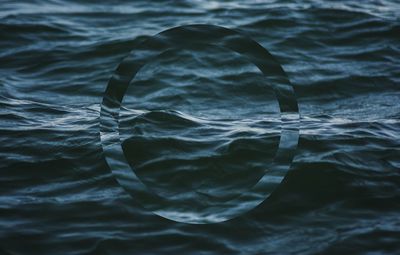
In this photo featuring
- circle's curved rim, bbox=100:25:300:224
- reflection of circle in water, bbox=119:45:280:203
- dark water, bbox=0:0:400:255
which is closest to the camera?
dark water, bbox=0:0:400:255

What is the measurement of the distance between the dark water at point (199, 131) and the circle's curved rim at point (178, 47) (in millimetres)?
100

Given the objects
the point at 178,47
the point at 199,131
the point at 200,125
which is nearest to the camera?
the point at 199,131

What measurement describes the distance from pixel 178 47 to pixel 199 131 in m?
1.18

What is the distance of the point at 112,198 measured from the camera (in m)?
4.50

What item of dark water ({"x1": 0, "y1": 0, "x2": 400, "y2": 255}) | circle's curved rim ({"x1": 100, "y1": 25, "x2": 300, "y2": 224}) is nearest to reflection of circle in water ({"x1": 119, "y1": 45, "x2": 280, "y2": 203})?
dark water ({"x1": 0, "y1": 0, "x2": 400, "y2": 255})

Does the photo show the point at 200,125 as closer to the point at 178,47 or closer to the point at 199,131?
the point at 199,131

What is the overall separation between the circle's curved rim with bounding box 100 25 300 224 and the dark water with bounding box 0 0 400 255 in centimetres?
10

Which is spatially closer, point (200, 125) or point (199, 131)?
point (199, 131)

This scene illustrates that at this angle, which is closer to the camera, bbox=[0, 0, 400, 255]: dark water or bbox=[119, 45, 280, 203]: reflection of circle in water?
bbox=[0, 0, 400, 255]: dark water

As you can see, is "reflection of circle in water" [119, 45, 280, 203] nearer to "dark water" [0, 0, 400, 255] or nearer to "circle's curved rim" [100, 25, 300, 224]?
"dark water" [0, 0, 400, 255]

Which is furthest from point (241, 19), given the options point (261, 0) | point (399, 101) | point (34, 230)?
point (34, 230)

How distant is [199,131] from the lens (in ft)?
18.0

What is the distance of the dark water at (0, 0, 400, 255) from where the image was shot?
13.4 ft

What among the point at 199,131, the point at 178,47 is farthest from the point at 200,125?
the point at 178,47
